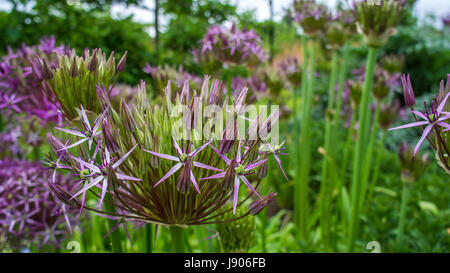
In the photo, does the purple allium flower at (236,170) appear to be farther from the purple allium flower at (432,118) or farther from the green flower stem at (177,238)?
the purple allium flower at (432,118)

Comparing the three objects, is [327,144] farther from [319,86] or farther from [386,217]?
[319,86]

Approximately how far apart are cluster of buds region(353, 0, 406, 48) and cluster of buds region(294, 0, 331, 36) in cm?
78

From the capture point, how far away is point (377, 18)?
158cm

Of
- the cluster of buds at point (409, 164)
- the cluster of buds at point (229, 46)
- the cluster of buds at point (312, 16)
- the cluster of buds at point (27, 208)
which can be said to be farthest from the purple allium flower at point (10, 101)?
the cluster of buds at point (409, 164)

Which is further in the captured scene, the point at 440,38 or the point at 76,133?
the point at 440,38

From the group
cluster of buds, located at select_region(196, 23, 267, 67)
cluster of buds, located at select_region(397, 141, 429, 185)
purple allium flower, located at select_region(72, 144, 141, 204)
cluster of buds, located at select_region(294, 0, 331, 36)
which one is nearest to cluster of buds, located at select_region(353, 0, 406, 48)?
cluster of buds, located at select_region(196, 23, 267, 67)

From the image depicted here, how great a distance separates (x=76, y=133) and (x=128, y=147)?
146mm

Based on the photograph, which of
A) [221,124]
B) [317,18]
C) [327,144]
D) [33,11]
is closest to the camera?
[221,124]

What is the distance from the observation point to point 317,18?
7.82ft

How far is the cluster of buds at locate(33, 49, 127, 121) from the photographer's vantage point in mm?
1047

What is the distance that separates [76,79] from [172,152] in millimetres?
413

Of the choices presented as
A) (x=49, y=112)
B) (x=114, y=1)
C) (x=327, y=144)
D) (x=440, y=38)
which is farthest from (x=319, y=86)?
(x=49, y=112)

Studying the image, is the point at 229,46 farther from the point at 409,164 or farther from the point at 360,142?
the point at 409,164
